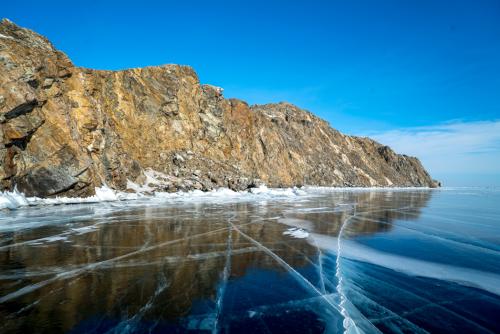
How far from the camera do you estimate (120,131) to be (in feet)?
145

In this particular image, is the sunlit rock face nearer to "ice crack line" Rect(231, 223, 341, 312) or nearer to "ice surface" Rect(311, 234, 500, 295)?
"ice crack line" Rect(231, 223, 341, 312)

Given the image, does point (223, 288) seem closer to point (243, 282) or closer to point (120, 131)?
point (243, 282)

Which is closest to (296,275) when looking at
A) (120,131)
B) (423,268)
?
(423,268)

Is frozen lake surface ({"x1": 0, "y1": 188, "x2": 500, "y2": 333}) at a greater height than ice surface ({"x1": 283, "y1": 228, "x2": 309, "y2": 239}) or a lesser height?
lesser

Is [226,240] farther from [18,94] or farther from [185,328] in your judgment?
[18,94]

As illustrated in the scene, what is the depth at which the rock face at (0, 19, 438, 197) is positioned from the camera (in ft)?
84.2

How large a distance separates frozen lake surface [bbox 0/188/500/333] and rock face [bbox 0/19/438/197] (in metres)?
14.4

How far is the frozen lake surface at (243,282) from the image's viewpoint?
5.29m

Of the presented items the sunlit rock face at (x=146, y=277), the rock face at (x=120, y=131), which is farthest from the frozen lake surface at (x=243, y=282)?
the rock face at (x=120, y=131)

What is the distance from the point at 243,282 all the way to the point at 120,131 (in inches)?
1613

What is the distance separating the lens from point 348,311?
19.0 ft

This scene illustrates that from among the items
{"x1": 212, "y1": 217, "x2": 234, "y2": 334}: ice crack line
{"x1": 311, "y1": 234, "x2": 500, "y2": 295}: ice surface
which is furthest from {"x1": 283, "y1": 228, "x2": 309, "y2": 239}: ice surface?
{"x1": 212, "y1": 217, "x2": 234, "y2": 334}: ice crack line

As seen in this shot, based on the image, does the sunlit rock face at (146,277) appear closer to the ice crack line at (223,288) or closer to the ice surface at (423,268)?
the ice crack line at (223,288)

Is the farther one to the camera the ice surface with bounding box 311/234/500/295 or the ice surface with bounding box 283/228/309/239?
the ice surface with bounding box 283/228/309/239
